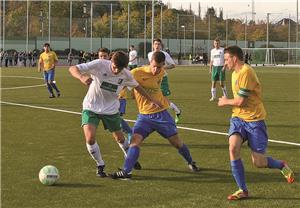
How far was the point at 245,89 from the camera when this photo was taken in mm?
6648

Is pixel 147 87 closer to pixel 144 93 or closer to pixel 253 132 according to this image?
pixel 144 93

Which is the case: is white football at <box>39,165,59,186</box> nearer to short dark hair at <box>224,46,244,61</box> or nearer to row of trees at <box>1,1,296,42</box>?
short dark hair at <box>224,46,244,61</box>

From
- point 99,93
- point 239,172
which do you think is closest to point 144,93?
point 99,93

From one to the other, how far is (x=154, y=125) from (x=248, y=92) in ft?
5.98

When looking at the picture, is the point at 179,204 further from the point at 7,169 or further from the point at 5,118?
the point at 5,118

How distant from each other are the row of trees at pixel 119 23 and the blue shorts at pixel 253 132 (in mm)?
68064

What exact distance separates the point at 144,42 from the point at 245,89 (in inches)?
2758

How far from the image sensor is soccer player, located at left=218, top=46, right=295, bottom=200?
6688mm

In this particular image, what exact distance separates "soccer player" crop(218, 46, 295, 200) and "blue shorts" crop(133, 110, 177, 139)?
1.37 meters

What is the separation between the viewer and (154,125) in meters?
7.98

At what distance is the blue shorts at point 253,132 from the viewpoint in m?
6.77

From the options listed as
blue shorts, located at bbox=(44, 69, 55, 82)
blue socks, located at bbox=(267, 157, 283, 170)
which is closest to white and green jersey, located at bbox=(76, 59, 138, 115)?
blue socks, located at bbox=(267, 157, 283, 170)

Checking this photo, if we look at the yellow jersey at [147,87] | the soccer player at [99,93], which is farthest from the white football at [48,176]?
the yellow jersey at [147,87]

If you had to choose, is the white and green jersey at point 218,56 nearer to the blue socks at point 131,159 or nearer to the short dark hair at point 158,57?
the short dark hair at point 158,57
